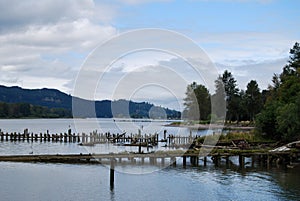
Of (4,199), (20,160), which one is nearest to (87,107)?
(20,160)

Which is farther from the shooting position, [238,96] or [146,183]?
[238,96]

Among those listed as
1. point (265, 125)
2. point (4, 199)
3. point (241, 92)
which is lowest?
point (4, 199)

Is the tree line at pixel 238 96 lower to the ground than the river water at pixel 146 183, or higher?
higher

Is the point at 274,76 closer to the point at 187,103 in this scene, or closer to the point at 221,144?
the point at 187,103

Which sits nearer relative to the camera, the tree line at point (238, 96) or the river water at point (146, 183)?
the river water at point (146, 183)

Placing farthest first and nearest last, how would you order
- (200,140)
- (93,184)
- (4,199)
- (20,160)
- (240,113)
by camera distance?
1. (240,113)
2. (200,140)
3. (20,160)
4. (93,184)
5. (4,199)

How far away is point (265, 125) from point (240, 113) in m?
65.8

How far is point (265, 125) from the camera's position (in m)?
58.7

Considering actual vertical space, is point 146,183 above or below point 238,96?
below

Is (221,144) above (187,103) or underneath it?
underneath

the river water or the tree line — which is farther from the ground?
the tree line

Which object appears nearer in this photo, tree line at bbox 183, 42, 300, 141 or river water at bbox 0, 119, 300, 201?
river water at bbox 0, 119, 300, 201

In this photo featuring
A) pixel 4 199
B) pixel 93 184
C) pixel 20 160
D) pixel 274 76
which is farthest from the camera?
pixel 274 76

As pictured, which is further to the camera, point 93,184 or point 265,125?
point 265,125
